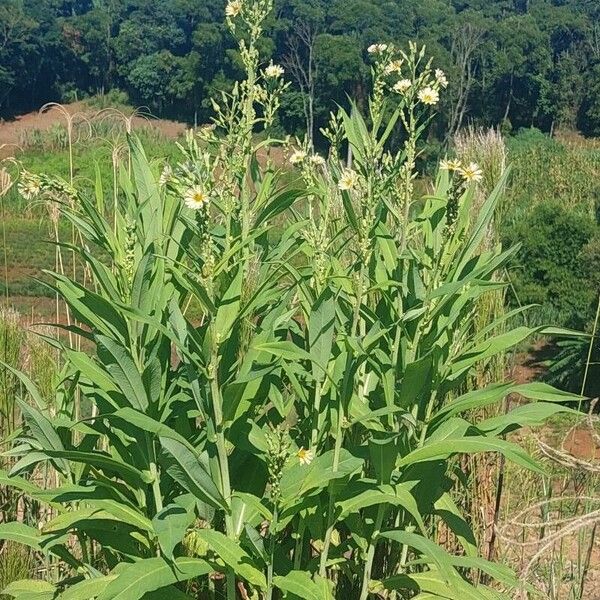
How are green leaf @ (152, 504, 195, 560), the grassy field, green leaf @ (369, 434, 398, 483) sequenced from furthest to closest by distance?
the grassy field, green leaf @ (369, 434, 398, 483), green leaf @ (152, 504, 195, 560)

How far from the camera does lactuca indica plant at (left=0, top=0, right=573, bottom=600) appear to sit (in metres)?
1.86

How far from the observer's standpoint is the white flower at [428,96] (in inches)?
86.8

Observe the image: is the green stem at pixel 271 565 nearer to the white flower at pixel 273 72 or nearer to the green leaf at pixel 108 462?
the green leaf at pixel 108 462

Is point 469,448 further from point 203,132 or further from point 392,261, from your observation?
point 203,132

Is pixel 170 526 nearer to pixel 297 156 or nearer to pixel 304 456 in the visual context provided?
pixel 304 456

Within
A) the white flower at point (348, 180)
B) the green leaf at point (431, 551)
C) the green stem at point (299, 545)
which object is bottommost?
the green stem at point (299, 545)

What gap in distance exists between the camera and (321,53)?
56.8 metres

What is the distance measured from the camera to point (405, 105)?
7.31ft

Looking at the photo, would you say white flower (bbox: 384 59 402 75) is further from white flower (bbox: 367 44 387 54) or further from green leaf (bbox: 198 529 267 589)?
green leaf (bbox: 198 529 267 589)

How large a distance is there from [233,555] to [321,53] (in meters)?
57.6

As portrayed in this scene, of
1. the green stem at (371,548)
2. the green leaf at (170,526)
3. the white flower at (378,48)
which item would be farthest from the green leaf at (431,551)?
the white flower at (378,48)

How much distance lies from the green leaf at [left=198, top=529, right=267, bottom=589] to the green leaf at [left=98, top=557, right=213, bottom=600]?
0.07 metres

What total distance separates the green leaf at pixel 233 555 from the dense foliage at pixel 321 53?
149 feet

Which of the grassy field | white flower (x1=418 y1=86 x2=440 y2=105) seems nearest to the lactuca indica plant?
white flower (x1=418 y1=86 x2=440 y2=105)
